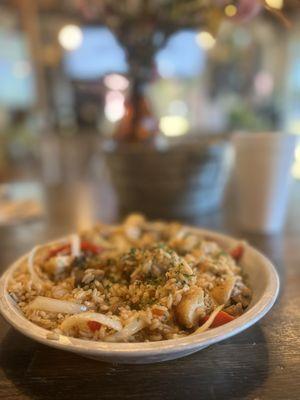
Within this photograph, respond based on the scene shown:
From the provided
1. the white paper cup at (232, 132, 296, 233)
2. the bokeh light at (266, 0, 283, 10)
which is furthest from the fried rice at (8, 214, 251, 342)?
the bokeh light at (266, 0, 283, 10)

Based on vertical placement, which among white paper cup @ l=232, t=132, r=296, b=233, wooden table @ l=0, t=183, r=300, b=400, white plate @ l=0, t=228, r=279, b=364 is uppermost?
white paper cup @ l=232, t=132, r=296, b=233

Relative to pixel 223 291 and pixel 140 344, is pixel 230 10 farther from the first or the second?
pixel 140 344

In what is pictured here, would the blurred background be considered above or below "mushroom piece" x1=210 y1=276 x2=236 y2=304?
above

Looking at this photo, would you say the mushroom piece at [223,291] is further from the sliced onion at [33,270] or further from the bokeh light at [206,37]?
the bokeh light at [206,37]

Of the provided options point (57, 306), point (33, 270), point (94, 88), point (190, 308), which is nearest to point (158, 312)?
point (190, 308)

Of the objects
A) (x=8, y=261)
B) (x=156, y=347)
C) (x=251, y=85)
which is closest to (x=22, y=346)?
(x=156, y=347)

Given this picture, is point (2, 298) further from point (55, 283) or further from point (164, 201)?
point (164, 201)

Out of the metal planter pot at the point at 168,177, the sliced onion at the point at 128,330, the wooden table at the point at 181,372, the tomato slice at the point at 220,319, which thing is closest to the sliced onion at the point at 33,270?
the wooden table at the point at 181,372

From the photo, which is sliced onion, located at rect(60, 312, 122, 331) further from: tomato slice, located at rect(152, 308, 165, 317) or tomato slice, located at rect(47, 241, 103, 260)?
tomato slice, located at rect(47, 241, 103, 260)
